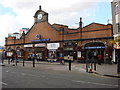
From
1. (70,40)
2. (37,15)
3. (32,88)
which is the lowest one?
(32,88)

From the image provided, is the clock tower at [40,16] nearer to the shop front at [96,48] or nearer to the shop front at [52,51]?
the shop front at [52,51]

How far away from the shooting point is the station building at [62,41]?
29.8 metres

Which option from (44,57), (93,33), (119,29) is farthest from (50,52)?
(119,29)

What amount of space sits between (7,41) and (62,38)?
77.1 feet

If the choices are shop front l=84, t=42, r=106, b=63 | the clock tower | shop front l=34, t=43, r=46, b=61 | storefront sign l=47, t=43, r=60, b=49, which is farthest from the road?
the clock tower

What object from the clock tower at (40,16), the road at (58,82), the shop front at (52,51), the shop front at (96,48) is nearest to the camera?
the road at (58,82)

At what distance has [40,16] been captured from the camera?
41.5 metres

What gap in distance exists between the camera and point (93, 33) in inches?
1211

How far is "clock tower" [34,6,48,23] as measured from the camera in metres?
40.2

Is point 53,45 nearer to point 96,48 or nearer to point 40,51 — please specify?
point 40,51

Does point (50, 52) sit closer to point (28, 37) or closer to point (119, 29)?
point (28, 37)

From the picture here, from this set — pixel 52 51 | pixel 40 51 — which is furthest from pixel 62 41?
pixel 40 51

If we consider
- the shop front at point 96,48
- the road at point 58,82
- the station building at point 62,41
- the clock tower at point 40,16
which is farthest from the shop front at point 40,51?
the road at point 58,82

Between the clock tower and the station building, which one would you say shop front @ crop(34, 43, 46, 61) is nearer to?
the station building
